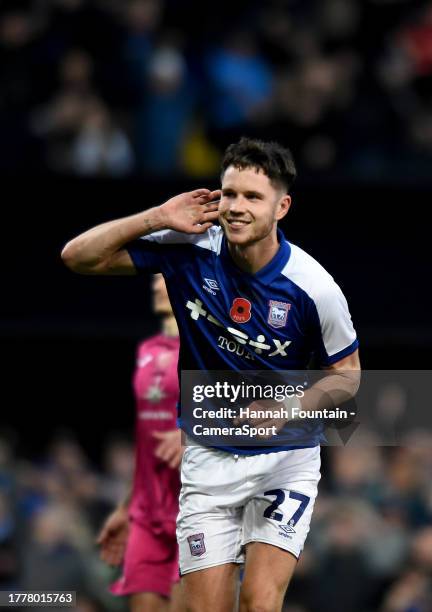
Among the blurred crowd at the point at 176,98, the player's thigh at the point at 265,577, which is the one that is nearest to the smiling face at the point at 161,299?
the player's thigh at the point at 265,577

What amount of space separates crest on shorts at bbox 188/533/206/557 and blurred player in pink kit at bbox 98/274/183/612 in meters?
1.14

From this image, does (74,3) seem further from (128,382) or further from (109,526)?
(109,526)

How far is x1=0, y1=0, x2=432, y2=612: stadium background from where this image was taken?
1009 centimetres

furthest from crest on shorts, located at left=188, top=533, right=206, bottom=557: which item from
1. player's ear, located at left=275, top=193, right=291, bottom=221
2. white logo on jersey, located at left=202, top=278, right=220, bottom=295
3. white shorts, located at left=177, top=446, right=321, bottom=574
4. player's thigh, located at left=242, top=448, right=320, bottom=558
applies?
player's ear, located at left=275, top=193, right=291, bottom=221

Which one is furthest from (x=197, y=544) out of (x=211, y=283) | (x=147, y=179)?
(x=147, y=179)

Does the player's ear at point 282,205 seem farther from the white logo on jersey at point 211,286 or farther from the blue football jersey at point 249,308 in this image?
the white logo on jersey at point 211,286

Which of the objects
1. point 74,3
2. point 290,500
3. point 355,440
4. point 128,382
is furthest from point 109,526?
point 74,3

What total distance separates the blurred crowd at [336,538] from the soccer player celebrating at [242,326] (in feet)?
10.1

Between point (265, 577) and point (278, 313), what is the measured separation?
3.64 feet

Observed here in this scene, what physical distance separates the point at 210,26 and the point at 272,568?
6659 mm

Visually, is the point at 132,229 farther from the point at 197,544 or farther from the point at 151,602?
the point at 151,602

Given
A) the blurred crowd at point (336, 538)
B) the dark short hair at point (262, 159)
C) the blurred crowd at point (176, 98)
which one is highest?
the blurred crowd at point (176, 98)

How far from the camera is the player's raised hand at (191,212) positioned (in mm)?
5598

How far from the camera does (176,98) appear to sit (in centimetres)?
1039
